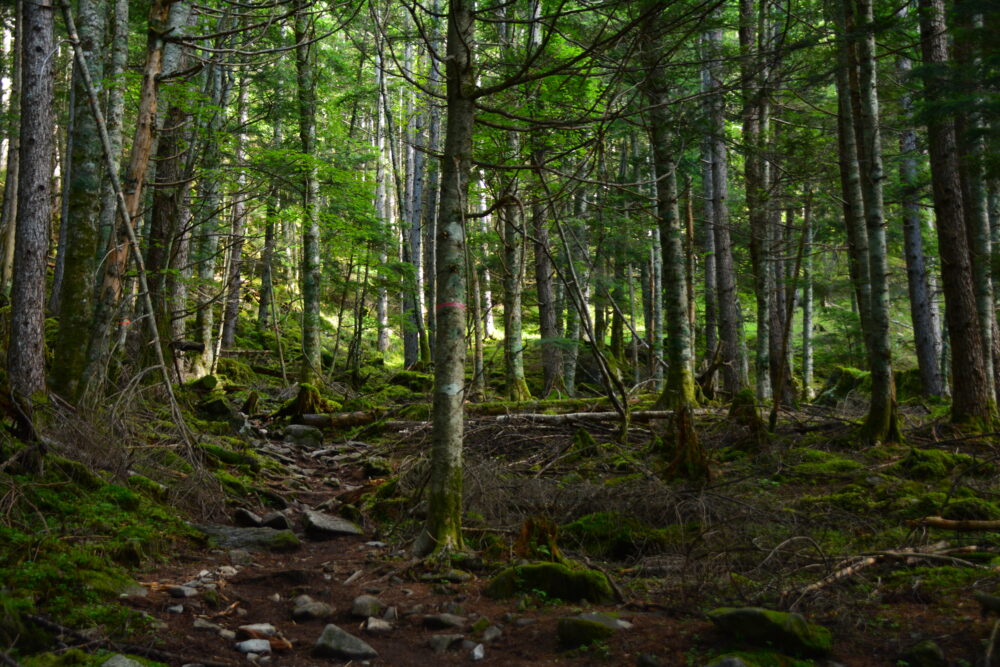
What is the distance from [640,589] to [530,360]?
1882 cm

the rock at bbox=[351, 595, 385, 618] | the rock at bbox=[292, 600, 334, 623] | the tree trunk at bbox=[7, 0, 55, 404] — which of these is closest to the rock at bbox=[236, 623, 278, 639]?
the rock at bbox=[292, 600, 334, 623]

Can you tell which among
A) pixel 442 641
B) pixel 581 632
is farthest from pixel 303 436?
pixel 581 632

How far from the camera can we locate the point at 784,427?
10.2m

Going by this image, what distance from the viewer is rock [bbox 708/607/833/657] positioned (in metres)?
3.22

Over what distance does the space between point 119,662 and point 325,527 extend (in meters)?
3.37

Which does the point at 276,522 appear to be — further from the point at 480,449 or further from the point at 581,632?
the point at 581,632

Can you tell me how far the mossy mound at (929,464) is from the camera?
6.90 m

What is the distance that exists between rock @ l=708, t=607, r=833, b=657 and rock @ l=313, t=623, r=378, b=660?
1.91 metres

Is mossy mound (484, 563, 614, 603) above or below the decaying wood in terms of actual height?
below

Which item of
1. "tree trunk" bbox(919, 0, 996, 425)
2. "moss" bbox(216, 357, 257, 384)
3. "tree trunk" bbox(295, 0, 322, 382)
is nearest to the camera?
"tree trunk" bbox(919, 0, 996, 425)

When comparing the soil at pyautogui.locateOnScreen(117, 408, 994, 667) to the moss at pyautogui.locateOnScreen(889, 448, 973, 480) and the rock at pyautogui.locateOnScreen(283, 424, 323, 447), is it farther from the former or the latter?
the rock at pyautogui.locateOnScreen(283, 424, 323, 447)

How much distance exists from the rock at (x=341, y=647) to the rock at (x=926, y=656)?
8.86 feet

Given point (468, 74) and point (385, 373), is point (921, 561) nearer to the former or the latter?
point (468, 74)

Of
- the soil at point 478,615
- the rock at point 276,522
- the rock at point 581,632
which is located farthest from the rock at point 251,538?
the rock at point 581,632
